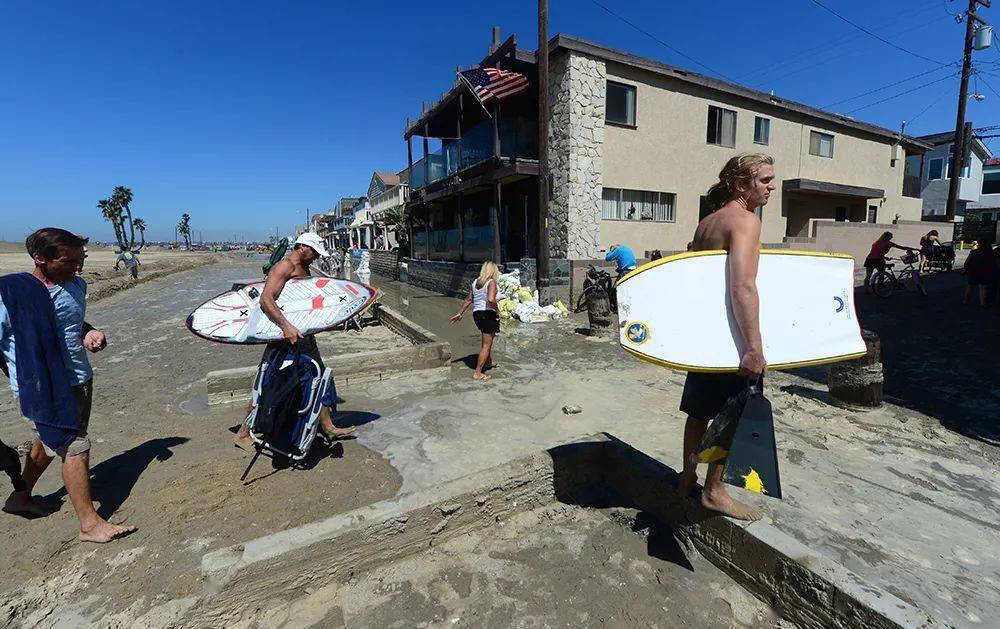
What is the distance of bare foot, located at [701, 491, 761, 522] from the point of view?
261 cm

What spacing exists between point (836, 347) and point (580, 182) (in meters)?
12.0

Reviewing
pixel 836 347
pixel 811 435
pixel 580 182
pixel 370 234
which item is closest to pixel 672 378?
pixel 811 435

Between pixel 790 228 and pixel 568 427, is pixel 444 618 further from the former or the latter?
pixel 790 228

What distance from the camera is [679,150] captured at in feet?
50.8

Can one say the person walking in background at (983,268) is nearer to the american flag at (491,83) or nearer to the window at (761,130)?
the window at (761,130)

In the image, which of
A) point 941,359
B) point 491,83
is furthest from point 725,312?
point 491,83

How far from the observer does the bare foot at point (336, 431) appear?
13.7ft

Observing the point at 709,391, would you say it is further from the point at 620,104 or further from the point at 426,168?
the point at 426,168

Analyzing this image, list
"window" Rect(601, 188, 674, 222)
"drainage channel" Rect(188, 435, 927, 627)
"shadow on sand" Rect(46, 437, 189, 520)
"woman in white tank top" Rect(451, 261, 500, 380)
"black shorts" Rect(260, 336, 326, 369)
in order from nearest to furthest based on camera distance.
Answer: "drainage channel" Rect(188, 435, 927, 627), "shadow on sand" Rect(46, 437, 189, 520), "black shorts" Rect(260, 336, 326, 369), "woman in white tank top" Rect(451, 261, 500, 380), "window" Rect(601, 188, 674, 222)

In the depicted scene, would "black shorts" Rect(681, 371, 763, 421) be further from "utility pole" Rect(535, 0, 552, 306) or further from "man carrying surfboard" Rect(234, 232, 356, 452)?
"utility pole" Rect(535, 0, 552, 306)

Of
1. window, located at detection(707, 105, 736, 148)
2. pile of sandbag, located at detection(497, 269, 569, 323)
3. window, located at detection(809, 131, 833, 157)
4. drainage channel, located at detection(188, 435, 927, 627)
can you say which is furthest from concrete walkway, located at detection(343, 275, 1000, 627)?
window, located at detection(809, 131, 833, 157)

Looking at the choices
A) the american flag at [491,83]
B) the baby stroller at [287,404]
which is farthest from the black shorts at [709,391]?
the american flag at [491,83]

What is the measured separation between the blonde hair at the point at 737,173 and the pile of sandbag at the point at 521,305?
904 centimetres

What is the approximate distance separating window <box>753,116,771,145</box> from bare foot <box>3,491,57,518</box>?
20433 millimetres
